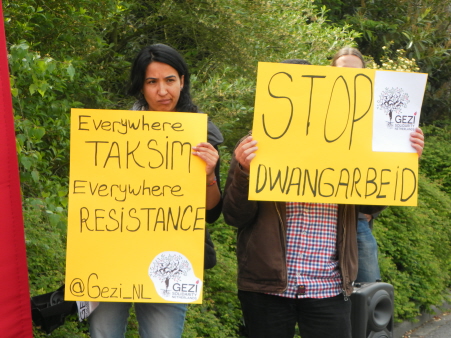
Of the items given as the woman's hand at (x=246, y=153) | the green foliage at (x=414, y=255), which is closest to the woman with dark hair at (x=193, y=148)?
the woman's hand at (x=246, y=153)

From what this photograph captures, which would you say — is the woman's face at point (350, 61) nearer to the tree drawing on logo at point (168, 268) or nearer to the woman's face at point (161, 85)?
the woman's face at point (161, 85)

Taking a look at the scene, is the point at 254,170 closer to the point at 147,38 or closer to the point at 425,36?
the point at 147,38

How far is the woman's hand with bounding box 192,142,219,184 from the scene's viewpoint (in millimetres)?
2680

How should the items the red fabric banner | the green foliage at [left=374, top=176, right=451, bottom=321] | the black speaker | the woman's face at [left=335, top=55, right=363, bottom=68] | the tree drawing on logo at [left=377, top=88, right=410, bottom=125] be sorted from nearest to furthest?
the red fabric banner < the tree drawing on logo at [left=377, top=88, right=410, bottom=125] < the black speaker < the woman's face at [left=335, top=55, right=363, bottom=68] < the green foliage at [left=374, top=176, right=451, bottom=321]

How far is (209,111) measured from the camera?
578 centimetres

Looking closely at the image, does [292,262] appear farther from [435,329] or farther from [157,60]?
[435,329]

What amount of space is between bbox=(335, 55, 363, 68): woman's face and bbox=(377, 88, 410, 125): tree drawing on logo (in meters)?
0.97

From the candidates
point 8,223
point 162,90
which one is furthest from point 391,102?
point 8,223

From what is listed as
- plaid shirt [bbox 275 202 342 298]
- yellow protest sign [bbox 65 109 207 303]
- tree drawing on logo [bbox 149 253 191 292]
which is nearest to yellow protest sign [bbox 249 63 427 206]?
plaid shirt [bbox 275 202 342 298]

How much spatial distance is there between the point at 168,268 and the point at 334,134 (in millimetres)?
892

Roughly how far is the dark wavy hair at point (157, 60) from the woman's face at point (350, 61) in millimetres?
1262

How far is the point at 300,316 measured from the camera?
9.55 feet

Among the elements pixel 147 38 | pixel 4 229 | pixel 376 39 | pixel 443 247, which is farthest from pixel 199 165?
pixel 376 39

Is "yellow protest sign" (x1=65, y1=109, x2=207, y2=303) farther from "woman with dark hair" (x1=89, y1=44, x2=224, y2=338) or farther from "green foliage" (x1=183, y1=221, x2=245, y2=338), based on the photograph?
"green foliage" (x1=183, y1=221, x2=245, y2=338)
